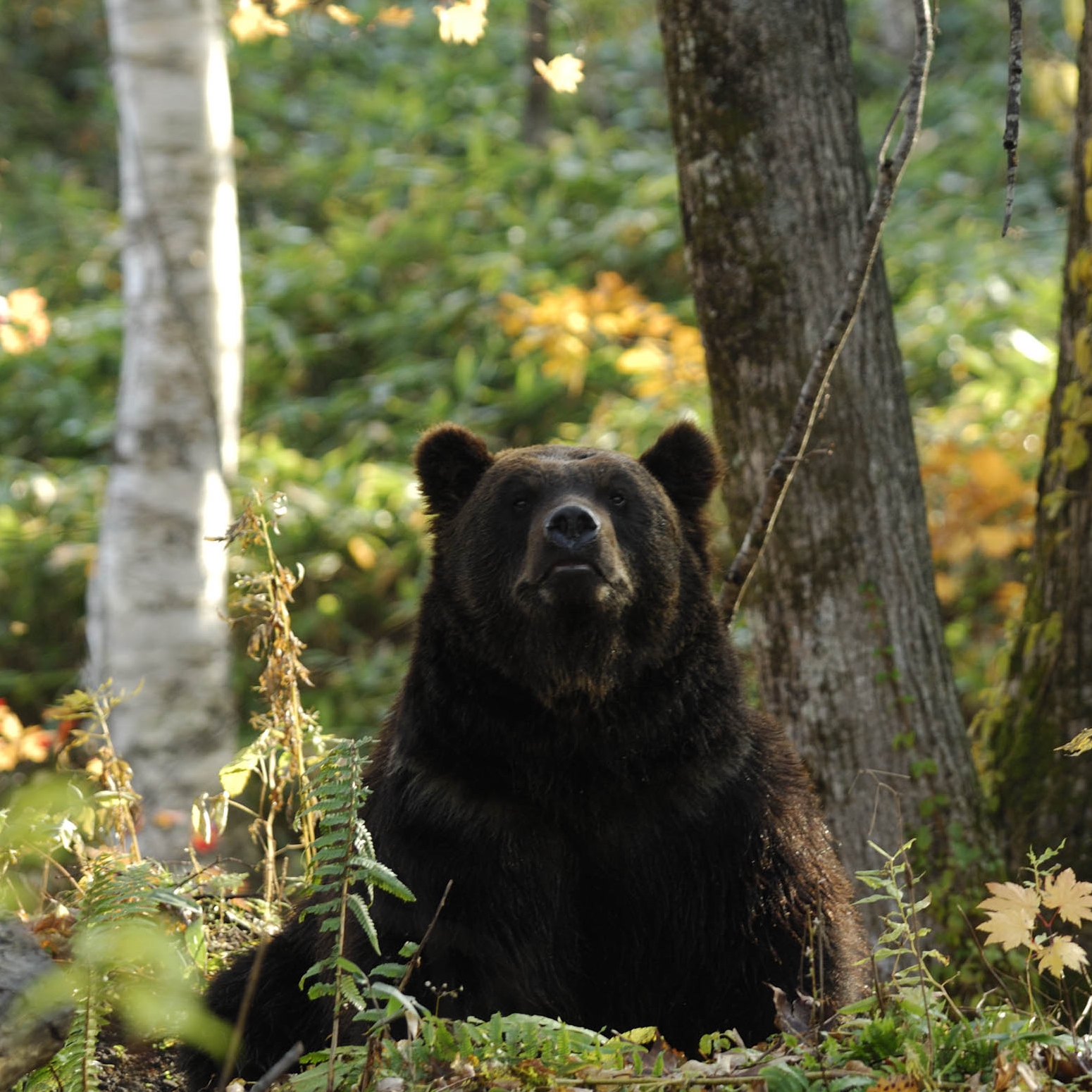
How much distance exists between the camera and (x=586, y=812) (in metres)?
3.16

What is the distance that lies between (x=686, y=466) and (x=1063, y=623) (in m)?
1.37

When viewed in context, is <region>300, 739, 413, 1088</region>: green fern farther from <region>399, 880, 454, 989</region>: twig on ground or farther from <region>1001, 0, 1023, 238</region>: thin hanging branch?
<region>1001, 0, 1023, 238</region>: thin hanging branch

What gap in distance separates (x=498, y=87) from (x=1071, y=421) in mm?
13424

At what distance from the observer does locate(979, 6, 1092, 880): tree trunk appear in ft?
13.5

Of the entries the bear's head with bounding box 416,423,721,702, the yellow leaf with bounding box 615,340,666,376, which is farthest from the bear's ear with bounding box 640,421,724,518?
the yellow leaf with bounding box 615,340,666,376

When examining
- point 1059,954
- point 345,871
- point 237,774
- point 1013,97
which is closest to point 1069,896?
point 1059,954

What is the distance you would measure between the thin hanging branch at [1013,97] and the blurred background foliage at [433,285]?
148 centimetres

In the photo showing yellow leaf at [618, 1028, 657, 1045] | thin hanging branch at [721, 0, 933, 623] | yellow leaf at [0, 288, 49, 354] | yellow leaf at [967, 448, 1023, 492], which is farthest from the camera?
Answer: yellow leaf at [967, 448, 1023, 492]

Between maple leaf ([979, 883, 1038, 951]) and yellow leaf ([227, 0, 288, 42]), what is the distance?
332 cm

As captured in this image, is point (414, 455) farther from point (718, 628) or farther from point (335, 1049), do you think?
point (335, 1049)

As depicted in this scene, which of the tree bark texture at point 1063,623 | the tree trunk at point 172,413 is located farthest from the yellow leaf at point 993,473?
the tree trunk at point 172,413

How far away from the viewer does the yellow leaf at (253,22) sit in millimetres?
4359

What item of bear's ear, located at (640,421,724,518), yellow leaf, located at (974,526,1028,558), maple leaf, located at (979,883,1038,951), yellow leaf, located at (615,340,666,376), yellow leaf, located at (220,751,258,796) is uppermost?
yellow leaf, located at (615,340,666,376)

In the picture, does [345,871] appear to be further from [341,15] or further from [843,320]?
[341,15]
